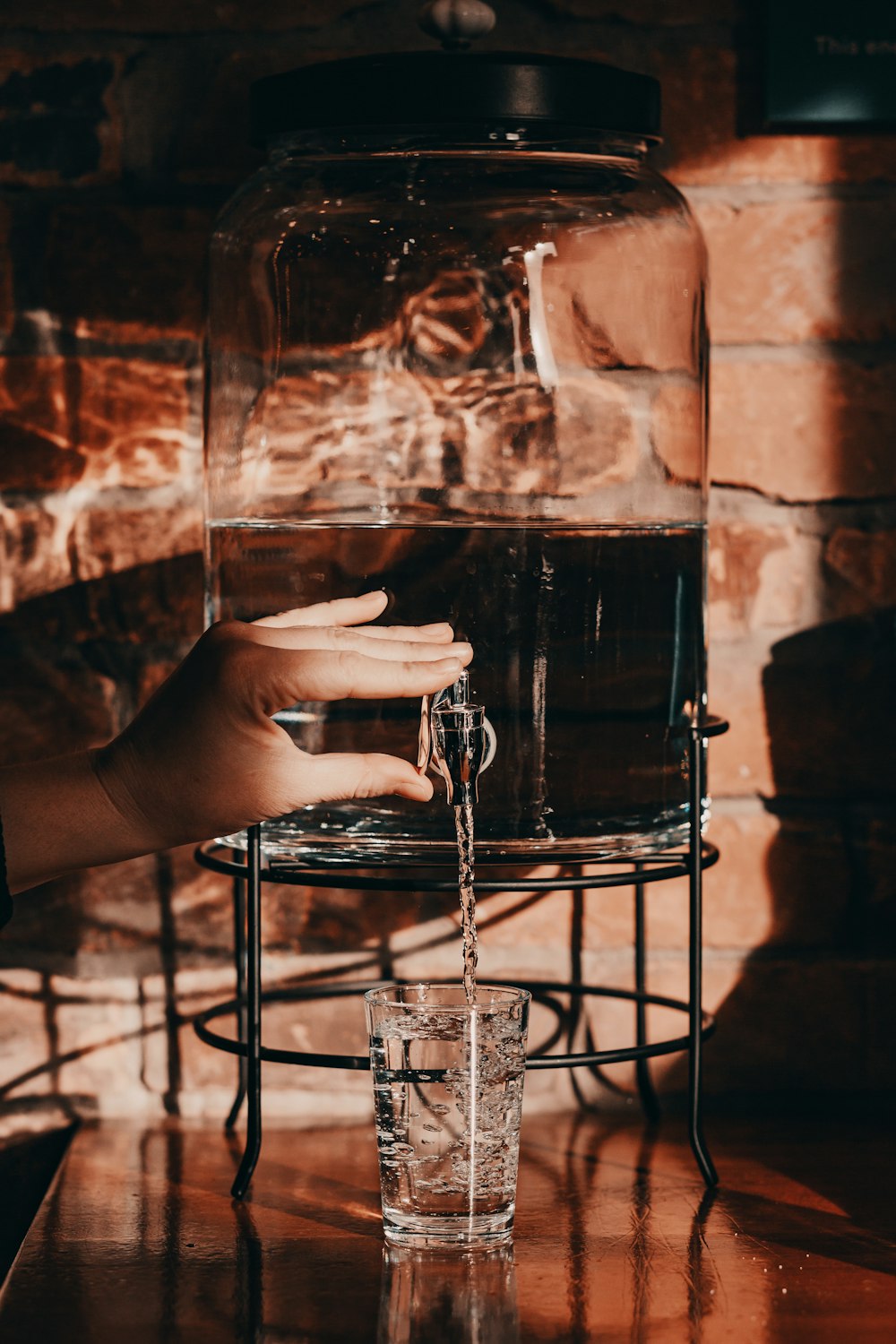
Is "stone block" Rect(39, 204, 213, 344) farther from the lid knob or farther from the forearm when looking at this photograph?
the forearm

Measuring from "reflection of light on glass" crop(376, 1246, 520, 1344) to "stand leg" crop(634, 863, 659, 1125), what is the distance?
0.89 ft

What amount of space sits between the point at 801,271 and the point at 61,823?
624 millimetres

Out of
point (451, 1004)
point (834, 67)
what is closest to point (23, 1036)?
point (451, 1004)

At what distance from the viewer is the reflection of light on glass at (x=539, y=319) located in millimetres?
927

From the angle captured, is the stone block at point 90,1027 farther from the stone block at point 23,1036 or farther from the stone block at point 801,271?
the stone block at point 801,271

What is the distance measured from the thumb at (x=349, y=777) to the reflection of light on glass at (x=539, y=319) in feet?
0.96

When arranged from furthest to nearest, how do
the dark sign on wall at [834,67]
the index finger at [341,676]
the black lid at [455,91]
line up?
the dark sign on wall at [834,67]
the black lid at [455,91]
the index finger at [341,676]

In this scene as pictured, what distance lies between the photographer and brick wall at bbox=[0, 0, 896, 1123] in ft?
3.55

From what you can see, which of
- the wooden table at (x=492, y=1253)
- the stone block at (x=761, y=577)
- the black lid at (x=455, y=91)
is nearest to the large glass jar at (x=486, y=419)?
the black lid at (x=455, y=91)

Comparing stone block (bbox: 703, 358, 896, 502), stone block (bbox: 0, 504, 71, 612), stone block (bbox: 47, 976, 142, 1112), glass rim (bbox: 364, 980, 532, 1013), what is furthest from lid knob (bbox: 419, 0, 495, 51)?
stone block (bbox: 47, 976, 142, 1112)

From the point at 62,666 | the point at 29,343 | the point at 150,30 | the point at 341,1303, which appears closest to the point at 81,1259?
the point at 341,1303

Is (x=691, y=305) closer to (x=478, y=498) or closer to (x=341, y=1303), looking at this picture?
(x=478, y=498)

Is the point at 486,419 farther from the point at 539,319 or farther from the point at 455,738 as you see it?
the point at 455,738

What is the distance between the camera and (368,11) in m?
1.08
